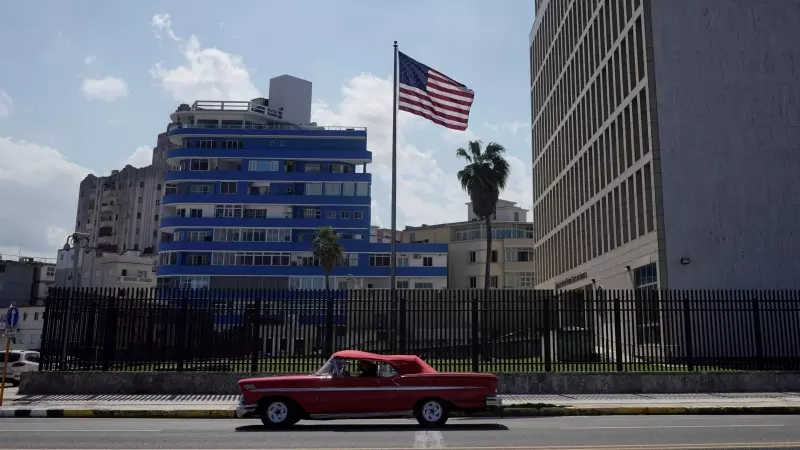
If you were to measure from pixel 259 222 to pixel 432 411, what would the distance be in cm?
6182

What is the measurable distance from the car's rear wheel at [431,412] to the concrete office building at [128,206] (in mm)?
91445

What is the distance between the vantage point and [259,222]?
2857 inches

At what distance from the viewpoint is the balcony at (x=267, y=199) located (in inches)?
2870

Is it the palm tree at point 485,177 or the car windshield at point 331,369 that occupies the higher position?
the palm tree at point 485,177

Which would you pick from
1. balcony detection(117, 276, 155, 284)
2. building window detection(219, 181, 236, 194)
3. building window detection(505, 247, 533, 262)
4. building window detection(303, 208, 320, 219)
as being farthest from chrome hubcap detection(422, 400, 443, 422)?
balcony detection(117, 276, 155, 284)

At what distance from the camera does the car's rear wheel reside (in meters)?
12.8

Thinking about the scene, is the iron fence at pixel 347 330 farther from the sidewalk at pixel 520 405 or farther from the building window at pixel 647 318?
the sidewalk at pixel 520 405

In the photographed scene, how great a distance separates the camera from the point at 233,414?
15.1m

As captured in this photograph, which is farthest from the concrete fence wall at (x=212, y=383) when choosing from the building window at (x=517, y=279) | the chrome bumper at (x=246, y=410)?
the building window at (x=517, y=279)

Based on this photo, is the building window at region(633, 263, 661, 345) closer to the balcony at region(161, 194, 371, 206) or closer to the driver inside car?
the driver inside car

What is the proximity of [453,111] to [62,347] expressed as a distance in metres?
14.1

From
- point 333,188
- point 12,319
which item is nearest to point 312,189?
point 333,188

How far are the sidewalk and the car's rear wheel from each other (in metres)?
3.23

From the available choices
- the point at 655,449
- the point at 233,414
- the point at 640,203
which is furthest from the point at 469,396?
the point at 640,203
